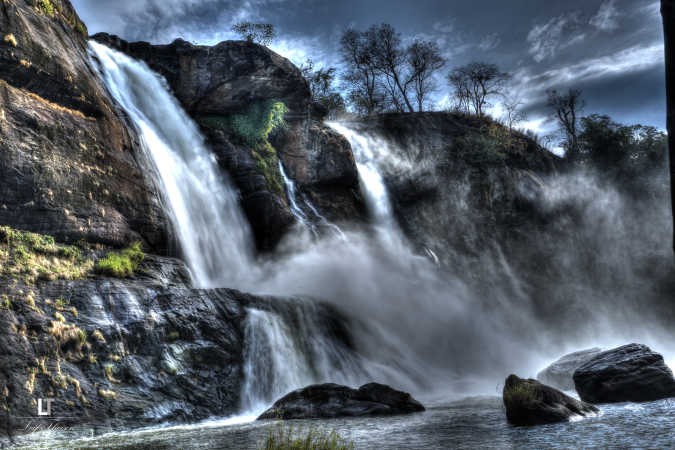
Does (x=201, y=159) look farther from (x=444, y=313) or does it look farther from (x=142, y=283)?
(x=444, y=313)

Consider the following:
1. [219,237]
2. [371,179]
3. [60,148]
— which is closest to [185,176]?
[219,237]

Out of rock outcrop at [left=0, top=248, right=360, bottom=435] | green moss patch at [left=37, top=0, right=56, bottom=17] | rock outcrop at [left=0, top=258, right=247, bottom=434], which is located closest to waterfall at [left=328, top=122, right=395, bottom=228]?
rock outcrop at [left=0, top=248, right=360, bottom=435]

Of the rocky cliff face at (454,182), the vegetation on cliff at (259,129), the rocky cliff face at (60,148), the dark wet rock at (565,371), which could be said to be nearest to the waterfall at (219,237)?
the vegetation on cliff at (259,129)

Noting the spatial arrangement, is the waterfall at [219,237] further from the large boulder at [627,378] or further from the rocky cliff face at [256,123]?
the large boulder at [627,378]

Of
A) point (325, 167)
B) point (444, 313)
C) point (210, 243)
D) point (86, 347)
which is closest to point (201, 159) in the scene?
point (210, 243)

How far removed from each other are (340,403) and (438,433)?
3.22 m

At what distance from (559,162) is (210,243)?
29937 millimetres

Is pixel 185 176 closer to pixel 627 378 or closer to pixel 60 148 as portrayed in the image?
pixel 60 148

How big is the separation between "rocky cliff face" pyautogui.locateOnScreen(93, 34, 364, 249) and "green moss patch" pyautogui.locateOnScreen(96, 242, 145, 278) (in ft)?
30.6

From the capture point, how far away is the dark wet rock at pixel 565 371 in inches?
551

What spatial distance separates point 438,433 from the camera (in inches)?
278

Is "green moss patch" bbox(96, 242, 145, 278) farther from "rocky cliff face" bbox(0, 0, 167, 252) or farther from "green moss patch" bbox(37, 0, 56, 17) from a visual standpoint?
"green moss patch" bbox(37, 0, 56, 17)

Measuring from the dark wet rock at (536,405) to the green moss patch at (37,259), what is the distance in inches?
365

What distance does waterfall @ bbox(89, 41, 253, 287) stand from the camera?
1639 centimetres
